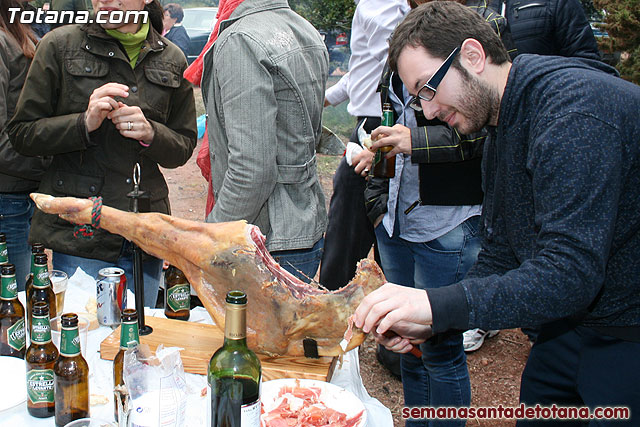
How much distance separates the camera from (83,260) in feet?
9.96

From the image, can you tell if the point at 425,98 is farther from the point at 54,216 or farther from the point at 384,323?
the point at 54,216

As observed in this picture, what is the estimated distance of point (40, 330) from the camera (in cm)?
185

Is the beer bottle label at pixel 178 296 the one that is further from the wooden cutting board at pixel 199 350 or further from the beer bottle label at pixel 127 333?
the beer bottle label at pixel 127 333

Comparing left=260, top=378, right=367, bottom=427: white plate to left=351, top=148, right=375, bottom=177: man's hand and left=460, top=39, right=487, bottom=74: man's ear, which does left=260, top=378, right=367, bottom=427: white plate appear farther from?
left=351, top=148, right=375, bottom=177: man's hand

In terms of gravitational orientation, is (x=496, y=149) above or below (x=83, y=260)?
above

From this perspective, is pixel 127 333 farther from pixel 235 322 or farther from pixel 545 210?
pixel 545 210

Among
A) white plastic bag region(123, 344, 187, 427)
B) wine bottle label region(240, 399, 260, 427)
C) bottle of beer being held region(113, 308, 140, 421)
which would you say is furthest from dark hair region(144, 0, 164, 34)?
wine bottle label region(240, 399, 260, 427)

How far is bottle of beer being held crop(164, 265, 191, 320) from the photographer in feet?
8.63

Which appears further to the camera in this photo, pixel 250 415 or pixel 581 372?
pixel 581 372

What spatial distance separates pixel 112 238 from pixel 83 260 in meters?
0.20

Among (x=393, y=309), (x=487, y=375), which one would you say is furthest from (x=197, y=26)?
(x=393, y=309)

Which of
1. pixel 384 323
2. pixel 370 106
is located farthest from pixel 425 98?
pixel 370 106

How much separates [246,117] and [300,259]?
0.77 metres

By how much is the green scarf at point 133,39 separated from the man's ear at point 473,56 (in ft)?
6.12
